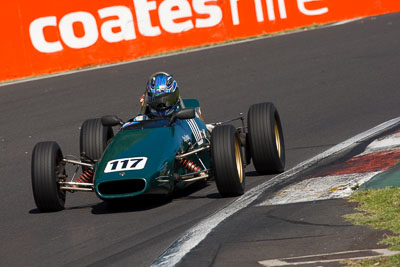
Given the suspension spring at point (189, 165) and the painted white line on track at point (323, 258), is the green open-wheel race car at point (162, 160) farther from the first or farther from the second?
the painted white line on track at point (323, 258)

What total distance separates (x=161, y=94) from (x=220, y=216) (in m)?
2.50

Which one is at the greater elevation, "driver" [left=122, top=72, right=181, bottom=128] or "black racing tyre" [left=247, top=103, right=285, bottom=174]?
"driver" [left=122, top=72, right=181, bottom=128]

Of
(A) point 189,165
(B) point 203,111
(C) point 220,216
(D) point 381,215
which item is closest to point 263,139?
(A) point 189,165

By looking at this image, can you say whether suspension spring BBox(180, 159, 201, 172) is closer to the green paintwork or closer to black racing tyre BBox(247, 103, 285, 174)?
the green paintwork

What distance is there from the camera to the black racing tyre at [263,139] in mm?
9625

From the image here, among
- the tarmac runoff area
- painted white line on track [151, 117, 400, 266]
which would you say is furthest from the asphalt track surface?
the tarmac runoff area

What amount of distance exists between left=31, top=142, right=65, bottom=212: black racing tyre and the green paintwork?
481mm

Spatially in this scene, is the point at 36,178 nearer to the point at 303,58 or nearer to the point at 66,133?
the point at 66,133

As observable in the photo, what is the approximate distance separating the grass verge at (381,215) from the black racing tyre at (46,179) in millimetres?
3164

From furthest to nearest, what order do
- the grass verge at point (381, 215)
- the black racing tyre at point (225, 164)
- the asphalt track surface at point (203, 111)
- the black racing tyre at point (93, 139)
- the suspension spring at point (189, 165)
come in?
the black racing tyre at point (93, 139)
the suspension spring at point (189, 165)
the black racing tyre at point (225, 164)
the asphalt track surface at point (203, 111)
the grass verge at point (381, 215)

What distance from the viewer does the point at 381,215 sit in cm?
665

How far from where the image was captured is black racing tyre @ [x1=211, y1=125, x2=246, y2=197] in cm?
848

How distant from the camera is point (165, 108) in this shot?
9742 millimetres

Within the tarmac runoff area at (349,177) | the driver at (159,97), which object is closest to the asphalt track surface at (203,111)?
the tarmac runoff area at (349,177)
